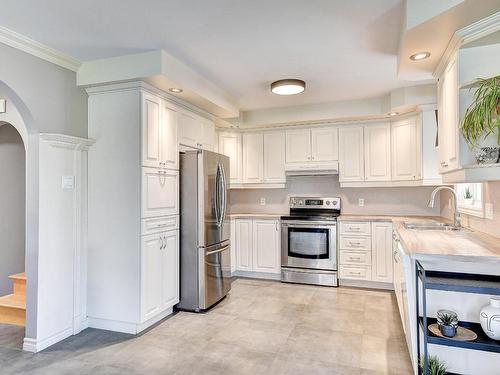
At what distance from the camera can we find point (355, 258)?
177 inches

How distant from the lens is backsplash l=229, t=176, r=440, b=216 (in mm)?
4734

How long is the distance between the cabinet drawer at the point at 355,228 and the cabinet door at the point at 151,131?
2641mm

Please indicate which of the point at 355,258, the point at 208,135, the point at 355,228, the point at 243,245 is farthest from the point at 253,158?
the point at 355,258

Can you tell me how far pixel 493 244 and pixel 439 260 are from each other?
587mm

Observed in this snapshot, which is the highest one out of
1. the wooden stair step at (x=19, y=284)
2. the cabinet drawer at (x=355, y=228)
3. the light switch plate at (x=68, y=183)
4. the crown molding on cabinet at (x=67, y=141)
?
the crown molding on cabinet at (x=67, y=141)

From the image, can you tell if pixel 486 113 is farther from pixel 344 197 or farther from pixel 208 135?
pixel 344 197

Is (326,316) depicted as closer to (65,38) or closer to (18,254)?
(65,38)

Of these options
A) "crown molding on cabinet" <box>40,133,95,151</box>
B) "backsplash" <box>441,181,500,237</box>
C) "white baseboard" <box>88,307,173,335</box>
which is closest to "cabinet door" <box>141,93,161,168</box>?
"crown molding on cabinet" <box>40,133,95,151</box>

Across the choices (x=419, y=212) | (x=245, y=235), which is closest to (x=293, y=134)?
(x=245, y=235)

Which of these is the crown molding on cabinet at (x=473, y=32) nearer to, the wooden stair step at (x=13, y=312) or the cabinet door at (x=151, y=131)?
the cabinet door at (x=151, y=131)

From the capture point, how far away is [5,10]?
88.3 inches

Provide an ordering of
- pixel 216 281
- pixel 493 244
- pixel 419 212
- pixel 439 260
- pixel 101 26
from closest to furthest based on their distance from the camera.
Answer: pixel 439 260
pixel 493 244
pixel 101 26
pixel 216 281
pixel 419 212

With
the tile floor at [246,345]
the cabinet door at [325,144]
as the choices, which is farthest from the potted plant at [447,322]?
the cabinet door at [325,144]

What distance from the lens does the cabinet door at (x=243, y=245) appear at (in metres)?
5.04
